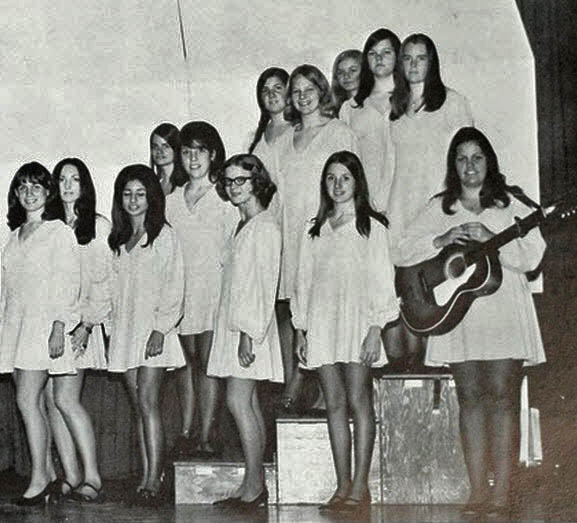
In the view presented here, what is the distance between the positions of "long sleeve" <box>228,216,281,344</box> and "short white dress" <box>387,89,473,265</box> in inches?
20.7

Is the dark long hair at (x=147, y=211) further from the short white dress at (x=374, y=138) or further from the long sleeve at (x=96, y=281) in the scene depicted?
the short white dress at (x=374, y=138)

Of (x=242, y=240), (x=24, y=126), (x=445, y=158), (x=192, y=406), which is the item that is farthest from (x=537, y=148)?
(x=24, y=126)

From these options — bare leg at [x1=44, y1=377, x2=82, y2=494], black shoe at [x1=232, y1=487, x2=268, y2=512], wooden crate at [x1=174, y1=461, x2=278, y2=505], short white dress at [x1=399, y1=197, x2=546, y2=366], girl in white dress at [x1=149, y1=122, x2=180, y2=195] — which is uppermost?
girl in white dress at [x1=149, y1=122, x2=180, y2=195]

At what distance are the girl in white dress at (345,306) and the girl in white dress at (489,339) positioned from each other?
8.6 inches

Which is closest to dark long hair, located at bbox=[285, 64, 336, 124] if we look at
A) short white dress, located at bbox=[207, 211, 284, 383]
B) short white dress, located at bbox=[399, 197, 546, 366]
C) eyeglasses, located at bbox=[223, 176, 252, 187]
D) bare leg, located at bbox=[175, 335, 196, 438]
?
eyeglasses, located at bbox=[223, 176, 252, 187]

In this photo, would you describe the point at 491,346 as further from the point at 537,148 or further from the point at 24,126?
the point at 24,126

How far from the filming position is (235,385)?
5871 millimetres

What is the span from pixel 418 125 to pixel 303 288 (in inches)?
35.0

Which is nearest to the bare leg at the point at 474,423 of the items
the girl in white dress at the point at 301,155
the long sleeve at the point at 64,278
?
the girl in white dress at the point at 301,155

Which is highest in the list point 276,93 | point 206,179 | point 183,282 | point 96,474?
point 276,93

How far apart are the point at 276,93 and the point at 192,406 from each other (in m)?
1.43

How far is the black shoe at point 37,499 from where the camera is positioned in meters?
5.99

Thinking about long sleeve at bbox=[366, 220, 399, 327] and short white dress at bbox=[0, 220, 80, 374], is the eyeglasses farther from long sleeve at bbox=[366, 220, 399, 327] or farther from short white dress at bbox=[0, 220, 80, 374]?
short white dress at bbox=[0, 220, 80, 374]

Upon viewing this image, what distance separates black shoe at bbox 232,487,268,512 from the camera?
579 centimetres
